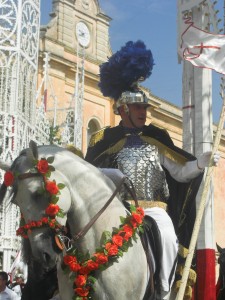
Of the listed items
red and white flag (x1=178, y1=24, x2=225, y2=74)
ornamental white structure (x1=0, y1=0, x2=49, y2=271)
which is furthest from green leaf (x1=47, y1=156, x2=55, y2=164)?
ornamental white structure (x1=0, y1=0, x2=49, y2=271)

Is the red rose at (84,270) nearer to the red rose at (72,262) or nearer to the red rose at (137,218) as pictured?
the red rose at (72,262)

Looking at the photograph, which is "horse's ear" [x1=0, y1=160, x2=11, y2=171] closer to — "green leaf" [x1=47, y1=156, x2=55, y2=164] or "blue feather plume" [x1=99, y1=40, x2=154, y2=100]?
"green leaf" [x1=47, y1=156, x2=55, y2=164]

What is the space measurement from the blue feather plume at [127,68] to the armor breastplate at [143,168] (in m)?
0.51

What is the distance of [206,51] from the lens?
7.38 m

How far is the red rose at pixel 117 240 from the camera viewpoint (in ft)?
16.7

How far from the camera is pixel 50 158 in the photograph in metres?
4.93

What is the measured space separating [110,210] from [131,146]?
129cm

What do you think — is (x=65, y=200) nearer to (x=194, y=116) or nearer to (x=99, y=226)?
(x=99, y=226)

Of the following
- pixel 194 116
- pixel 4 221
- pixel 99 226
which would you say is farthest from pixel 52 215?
pixel 4 221

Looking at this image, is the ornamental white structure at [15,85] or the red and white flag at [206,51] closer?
the red and white flag at [206,51]

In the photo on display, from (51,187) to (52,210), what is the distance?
0.16 metres

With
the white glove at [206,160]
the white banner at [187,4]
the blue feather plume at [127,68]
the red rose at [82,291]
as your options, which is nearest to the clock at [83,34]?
the white banner at [187,4]

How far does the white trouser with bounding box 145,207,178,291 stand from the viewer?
5.64m

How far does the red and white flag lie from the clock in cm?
2248
